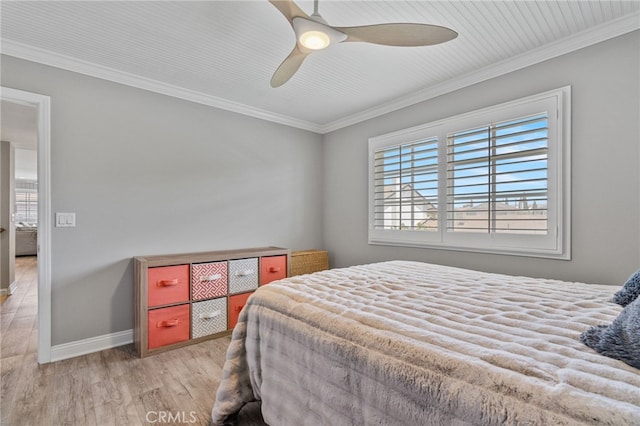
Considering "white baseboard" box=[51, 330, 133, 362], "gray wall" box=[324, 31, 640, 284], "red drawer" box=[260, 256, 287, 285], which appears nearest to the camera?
"gray wall" box=[324, 31, 640, 284]

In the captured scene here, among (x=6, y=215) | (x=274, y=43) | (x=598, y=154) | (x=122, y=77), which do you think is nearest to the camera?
(x=598, y=154)

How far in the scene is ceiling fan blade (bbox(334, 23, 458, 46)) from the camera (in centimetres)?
161

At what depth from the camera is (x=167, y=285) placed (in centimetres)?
268

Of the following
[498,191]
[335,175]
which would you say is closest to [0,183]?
[335,175]

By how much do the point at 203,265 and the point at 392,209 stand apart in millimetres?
2089

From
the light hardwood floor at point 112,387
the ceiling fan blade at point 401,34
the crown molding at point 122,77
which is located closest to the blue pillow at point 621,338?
the ceiling fan blade at point 401,34

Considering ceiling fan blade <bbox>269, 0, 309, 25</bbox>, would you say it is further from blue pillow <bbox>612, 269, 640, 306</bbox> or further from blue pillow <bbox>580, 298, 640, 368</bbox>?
blue pillow <bbox>612, 269, 640, 306</bbox>

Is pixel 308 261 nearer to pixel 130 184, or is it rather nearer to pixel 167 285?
pixel 167 285

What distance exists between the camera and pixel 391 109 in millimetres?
3541

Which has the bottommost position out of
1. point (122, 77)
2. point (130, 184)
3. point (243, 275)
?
point (243, 275)

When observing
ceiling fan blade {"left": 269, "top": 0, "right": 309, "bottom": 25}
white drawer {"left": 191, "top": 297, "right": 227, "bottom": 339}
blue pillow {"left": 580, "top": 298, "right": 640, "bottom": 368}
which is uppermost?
ceiling fan blade {"left": 269, "top": 0, "right": 309, "bottom": 25}

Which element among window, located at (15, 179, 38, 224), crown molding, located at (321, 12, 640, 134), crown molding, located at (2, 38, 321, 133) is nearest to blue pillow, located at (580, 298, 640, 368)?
crown molding, located at (321, 12, 640, 134)

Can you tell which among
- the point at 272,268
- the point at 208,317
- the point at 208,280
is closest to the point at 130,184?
the point at 208,280

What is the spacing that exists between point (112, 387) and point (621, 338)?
8.70ft
